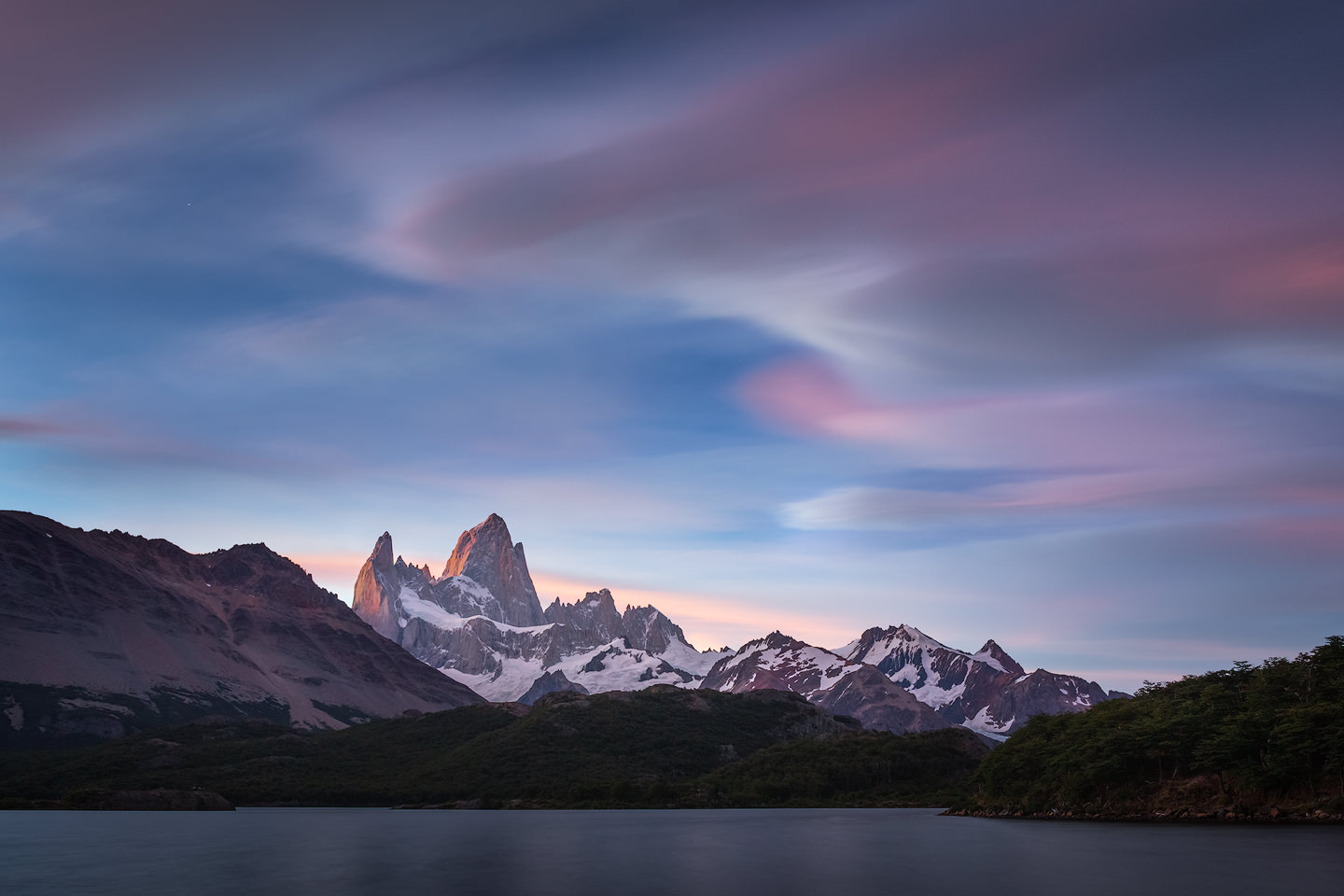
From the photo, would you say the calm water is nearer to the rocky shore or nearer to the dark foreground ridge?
the rocky shore

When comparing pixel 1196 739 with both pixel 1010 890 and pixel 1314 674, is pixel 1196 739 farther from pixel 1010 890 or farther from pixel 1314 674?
pixel 1010 890

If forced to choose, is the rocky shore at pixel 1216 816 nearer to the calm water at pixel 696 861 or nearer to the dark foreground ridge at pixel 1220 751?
the dark foreground ridge at pixel 1220 751

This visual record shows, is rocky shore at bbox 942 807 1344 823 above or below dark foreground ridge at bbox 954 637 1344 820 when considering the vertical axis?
below

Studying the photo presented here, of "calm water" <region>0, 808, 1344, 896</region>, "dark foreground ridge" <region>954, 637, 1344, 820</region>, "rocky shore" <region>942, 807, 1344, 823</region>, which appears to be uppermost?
"dark foreground ridge" <region>954, 637, 1344, 820</region>

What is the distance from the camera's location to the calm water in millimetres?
85438

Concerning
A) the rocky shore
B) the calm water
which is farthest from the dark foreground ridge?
the calm water

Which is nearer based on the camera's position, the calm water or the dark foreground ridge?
the calm water

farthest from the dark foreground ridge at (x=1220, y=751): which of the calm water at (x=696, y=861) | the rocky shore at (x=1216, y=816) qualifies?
the calm water at (x=696, y=861)

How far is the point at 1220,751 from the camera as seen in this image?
145 m

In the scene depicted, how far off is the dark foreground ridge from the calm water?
11.4 meters

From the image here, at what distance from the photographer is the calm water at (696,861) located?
85438 mm

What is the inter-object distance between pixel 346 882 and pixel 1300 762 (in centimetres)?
11613

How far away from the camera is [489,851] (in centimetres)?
13038

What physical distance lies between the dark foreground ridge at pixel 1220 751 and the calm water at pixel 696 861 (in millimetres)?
11410
